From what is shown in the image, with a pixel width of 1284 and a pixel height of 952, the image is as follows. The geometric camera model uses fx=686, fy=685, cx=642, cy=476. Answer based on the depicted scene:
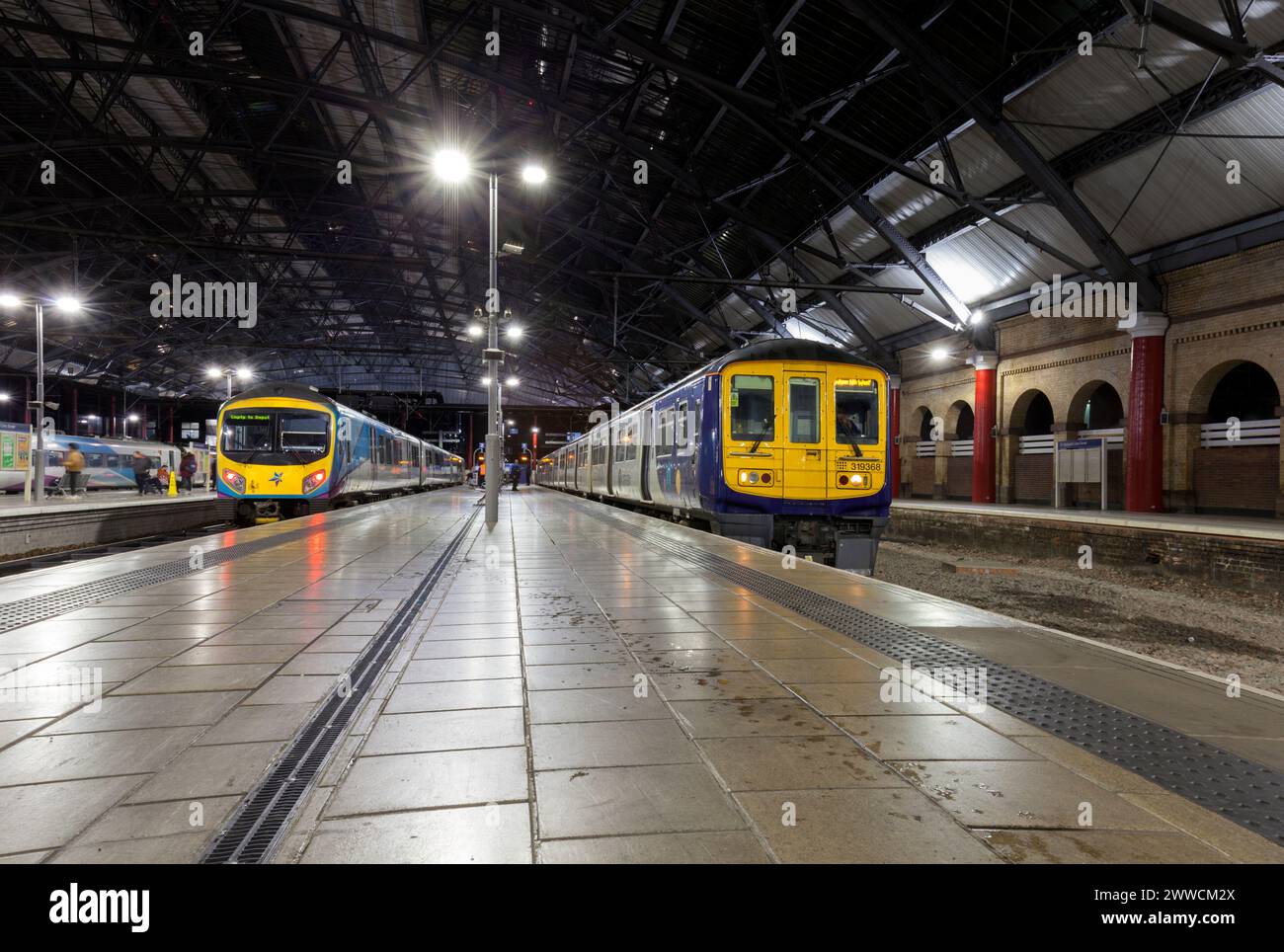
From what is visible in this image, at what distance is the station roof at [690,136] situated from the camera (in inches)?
501

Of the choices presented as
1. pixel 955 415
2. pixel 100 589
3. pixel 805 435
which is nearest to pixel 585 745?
pixel 100 589

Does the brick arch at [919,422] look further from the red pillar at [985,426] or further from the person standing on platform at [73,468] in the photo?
the person standing on platform at [73,468]

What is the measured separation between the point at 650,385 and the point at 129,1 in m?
30.2

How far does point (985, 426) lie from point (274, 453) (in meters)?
20.0

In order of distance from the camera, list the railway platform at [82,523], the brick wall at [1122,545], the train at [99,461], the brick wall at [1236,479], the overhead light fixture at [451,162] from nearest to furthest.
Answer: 1. the brick wall at [1122,545]
2. the overhead light fixture at [451,162]
3. the railway platform at [82,523]
4. the brick wall at [1236,479]
5. the train at [99,461]

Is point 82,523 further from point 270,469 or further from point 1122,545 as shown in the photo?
point 1122,545

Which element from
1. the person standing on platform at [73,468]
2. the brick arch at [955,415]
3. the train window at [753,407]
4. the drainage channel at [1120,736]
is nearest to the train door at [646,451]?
the train window at [753,407]

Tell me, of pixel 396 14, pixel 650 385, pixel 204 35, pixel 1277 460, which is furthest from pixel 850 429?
pixel 650 385

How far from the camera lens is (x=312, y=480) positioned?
53.7ft

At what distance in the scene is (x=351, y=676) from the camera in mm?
3602

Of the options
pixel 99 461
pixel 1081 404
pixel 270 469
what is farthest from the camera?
pixel 99 461

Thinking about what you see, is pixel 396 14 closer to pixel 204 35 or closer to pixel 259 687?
pixel 204 35

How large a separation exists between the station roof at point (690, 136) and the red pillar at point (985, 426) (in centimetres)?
157

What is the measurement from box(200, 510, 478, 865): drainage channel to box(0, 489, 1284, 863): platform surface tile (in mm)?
57
